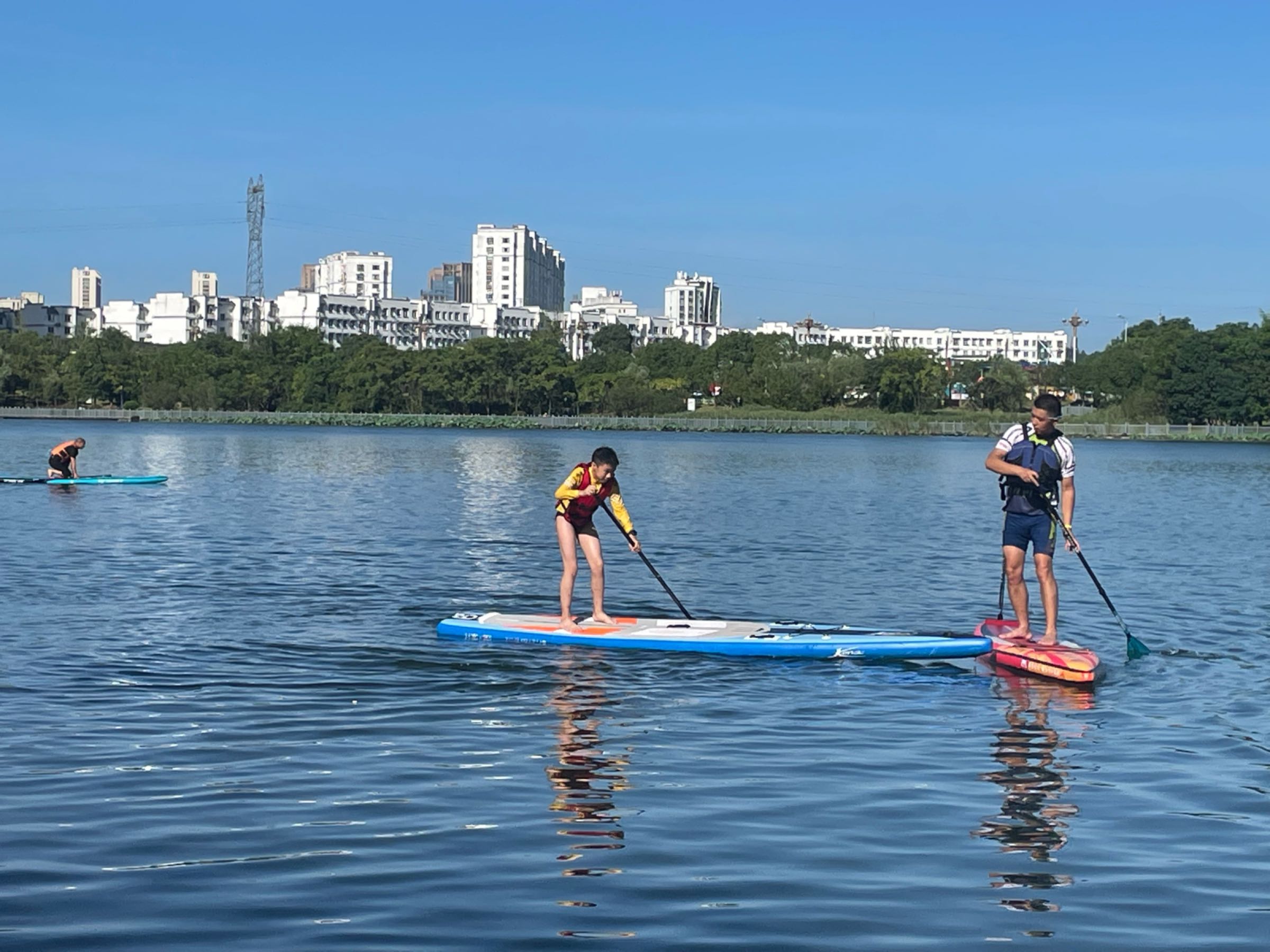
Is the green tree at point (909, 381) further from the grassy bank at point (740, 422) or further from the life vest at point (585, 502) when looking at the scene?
the life vest at point (585, 502)

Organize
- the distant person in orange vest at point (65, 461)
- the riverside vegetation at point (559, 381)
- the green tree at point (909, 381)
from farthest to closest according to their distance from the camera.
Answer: the green tree at point (909, 381) < the riverside vegetation at point (559, 381) < the distant person in orange vest at point (65, 461)

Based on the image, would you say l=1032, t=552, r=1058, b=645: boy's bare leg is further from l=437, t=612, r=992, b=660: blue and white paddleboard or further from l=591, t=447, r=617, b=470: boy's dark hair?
l=591, t=447, r=617, b=470: boy's dark hair

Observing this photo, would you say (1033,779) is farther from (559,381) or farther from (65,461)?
(559,381)

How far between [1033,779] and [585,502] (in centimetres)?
653

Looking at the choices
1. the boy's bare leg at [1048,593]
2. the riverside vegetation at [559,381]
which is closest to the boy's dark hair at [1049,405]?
the boy's bare leg at [1048,593]

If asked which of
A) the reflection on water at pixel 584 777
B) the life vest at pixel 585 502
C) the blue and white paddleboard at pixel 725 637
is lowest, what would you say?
the reflection on water at pixel 584 777

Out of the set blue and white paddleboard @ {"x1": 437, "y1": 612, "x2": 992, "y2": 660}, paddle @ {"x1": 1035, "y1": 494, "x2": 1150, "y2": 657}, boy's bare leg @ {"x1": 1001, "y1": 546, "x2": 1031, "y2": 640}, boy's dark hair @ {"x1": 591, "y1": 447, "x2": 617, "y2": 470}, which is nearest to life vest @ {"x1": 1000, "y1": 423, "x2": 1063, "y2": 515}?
paddle @ {"x1": 1035, "y1": 494, "x2": 1150, "y2": 657}

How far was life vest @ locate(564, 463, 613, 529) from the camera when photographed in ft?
53.1

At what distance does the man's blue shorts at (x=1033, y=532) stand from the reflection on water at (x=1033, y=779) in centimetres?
127

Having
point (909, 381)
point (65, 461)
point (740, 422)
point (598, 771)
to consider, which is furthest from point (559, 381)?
point (598, 771)

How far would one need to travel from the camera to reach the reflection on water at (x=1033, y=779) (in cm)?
876

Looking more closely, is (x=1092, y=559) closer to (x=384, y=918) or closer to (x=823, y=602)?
(x=823, y=602)

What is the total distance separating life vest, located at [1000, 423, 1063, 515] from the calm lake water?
1692mm

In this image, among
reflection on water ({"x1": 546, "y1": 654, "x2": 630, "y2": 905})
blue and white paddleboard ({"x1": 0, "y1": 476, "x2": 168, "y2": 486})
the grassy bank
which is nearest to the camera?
reflection on water ({"x1": 546, "y1": 654, "x2": 630, "y2": 905})
